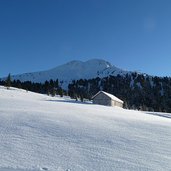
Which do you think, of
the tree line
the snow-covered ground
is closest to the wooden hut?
the tree line

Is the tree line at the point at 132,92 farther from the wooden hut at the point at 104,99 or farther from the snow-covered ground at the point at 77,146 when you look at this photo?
the snow-covered ground at the point at 77,146

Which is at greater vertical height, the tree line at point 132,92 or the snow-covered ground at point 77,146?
the tree line at point 132,92

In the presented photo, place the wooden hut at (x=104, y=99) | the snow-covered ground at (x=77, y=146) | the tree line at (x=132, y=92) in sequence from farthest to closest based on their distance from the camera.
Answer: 1. the tree line at (x=132, y=92)
2. the wooden hut at (x=104, y=99)
3. the snow-covered ground at (x=77, y=146)

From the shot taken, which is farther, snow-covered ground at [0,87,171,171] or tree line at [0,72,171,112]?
tree line at [0,72,171,112]

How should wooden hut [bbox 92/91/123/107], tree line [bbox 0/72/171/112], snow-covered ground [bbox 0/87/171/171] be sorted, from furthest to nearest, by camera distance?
tree line [bbox 0/72/171/112] → wooden hut [bbox 92/91/123/107] → snow-covered ground [bbox 0/87/171/171]

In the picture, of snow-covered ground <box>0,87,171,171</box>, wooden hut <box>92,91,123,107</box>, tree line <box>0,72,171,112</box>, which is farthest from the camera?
tree line <box>0,72,171,112</box>

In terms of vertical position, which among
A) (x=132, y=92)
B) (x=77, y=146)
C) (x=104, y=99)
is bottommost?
(x=77, y=146)

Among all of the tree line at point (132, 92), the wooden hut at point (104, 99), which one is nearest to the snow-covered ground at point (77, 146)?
the wooden hut at point (104, 99)

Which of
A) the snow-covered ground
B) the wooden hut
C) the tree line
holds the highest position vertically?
the tree line

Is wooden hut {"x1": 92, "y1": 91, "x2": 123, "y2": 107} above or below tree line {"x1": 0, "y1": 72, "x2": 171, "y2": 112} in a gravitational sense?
below

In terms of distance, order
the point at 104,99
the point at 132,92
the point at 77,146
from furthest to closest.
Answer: the point at 132,92 → the point at 104,99 → the point at 77,146

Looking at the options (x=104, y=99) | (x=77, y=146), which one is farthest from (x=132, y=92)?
(x=77, y=146)

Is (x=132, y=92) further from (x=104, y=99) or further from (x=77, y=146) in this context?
(x=77, y=146)

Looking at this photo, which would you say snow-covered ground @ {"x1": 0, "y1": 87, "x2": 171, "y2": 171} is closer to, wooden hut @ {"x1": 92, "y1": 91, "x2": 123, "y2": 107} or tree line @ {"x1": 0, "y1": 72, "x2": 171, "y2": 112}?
wooden hut @ {"x1": 92, "y1": 91, "x2": 123, "y2": 107}
